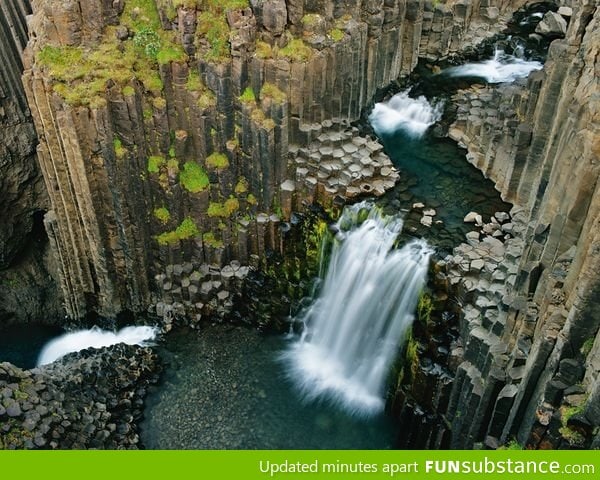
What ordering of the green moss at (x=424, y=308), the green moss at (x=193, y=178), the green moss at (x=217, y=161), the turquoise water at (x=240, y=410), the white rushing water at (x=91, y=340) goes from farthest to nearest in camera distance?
the white rushing water at (x=91, y=340)
the green moss at (x=193, y=178)
the green moss at (x=217, y=161)
the turquoise water at (x=240, y=410)
the green moss at (x=424, y=308)

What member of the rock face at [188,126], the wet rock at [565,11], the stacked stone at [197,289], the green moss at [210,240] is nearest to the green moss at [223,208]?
the rock face at [188,126]

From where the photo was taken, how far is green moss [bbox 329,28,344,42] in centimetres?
2055

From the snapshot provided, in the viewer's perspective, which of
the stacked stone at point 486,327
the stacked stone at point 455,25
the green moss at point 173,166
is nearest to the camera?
the stacked stone at point 486,327

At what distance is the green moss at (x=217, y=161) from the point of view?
69.3 ft

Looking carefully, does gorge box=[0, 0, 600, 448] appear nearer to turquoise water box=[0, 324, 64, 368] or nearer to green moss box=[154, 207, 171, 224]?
green moss box=[154, 207, 171, 224]

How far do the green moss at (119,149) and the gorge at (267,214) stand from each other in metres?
0.06

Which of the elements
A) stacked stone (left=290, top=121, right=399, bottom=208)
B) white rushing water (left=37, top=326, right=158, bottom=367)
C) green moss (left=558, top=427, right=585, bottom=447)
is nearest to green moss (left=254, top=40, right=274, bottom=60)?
stacked stone (left=290, top=121, right=399, bottom=208)

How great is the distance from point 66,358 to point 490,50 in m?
19.4

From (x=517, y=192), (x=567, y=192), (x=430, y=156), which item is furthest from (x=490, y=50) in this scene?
(x=567, y=192)

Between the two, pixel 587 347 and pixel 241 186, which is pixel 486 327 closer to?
pixel 587 347

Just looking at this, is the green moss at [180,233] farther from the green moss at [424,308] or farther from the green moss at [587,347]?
the green moss at [587,347]

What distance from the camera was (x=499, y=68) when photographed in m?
25.6

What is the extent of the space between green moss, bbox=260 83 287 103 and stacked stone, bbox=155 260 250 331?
5.78 metres

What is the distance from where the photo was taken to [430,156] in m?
22.5
